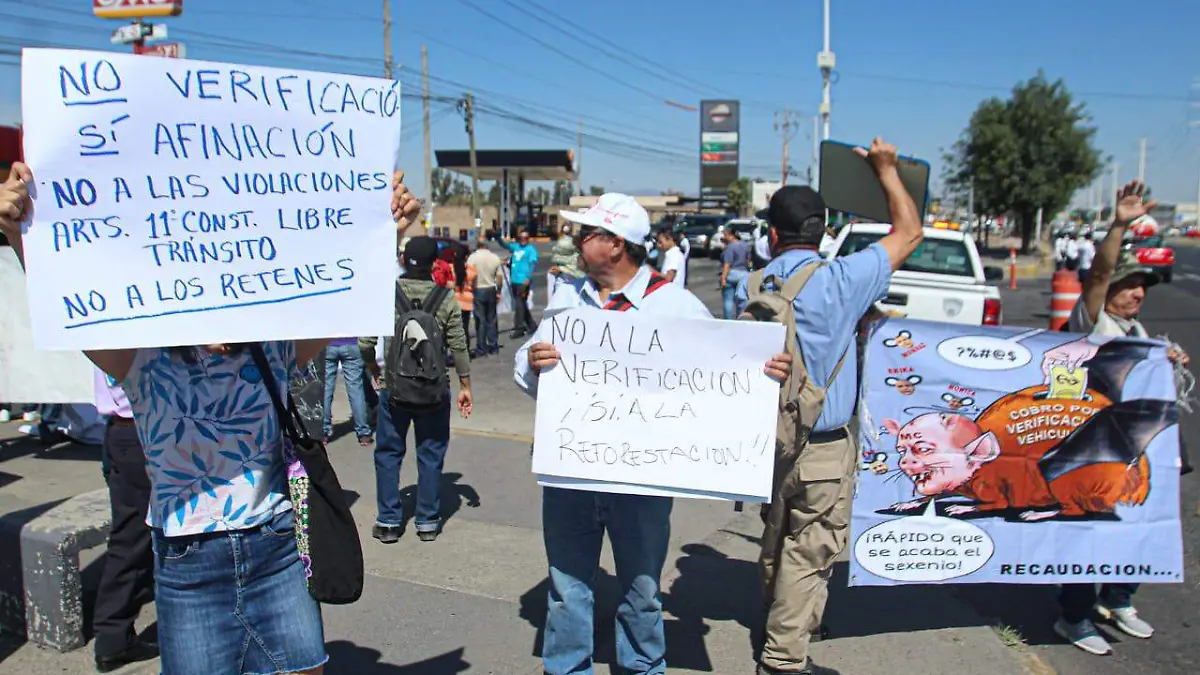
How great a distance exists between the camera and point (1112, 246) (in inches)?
165

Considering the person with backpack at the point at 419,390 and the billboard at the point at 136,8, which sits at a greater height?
the billboard at the point at 136,8

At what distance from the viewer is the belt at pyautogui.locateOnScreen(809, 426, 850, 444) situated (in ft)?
12.2

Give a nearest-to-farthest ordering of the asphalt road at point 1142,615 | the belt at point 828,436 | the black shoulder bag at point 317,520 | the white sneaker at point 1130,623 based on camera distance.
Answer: the black shoulder bag at point 317,520, the belt at point 828,436, the asphalt road at point 1142,615, the white sneaker at point 1130,623

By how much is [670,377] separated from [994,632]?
232 centimetres

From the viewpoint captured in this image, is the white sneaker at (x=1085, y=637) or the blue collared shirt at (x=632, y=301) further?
the white sneaker at (x=1085, y=637)

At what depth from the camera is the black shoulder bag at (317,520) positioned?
8.63 feet

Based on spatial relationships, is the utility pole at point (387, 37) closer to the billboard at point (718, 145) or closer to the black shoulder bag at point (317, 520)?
the black shoulder bag at point (317, 520)

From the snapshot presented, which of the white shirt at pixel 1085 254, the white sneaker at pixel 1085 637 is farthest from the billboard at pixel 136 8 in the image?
the white shirt at pixel 1085 254

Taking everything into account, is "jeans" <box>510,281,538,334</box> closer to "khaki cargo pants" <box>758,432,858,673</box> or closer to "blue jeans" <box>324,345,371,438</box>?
"blue jeans" <box>324,345,371,438</box>

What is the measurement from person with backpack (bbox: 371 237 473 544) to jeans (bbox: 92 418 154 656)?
63.1 inches

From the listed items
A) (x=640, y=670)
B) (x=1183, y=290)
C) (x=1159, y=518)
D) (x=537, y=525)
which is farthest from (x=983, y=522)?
(x=1183, y=290)

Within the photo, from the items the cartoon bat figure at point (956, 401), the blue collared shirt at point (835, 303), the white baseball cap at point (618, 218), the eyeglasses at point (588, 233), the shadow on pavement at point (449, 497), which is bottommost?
→ the shadow on pavement at point (449, 497)

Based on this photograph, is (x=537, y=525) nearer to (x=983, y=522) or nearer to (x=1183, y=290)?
(x=983, y=522)

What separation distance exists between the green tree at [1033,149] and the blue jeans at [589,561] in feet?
156
